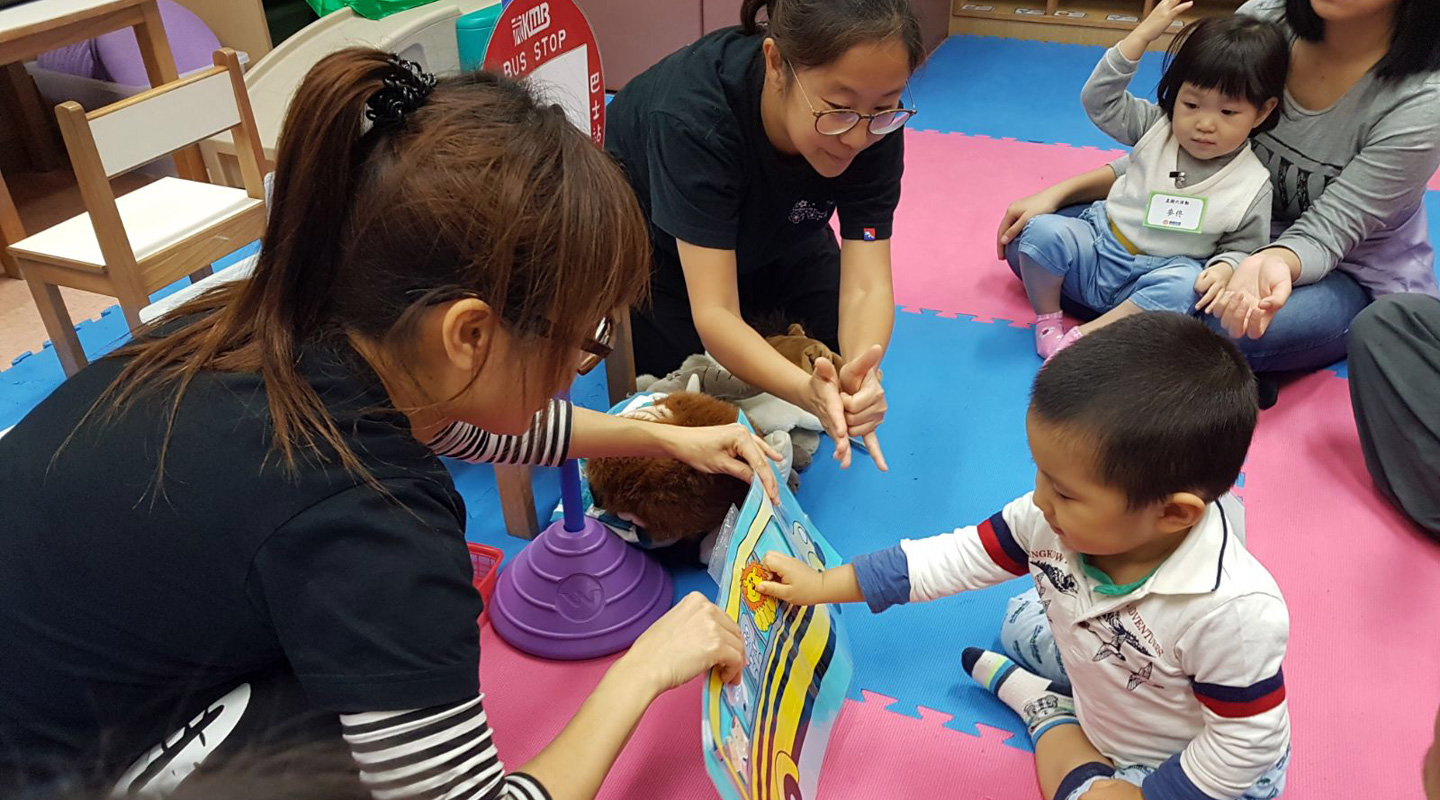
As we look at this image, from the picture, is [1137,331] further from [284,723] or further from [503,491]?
[503,491]

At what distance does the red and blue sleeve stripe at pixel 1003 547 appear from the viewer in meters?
1.10

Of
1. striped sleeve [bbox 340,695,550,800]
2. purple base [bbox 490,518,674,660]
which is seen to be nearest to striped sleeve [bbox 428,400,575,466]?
purple base [bbox 490,518,674,660]

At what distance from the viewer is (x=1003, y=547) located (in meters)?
1.10

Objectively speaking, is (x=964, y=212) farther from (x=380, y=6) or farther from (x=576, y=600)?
(x=380, y=6)

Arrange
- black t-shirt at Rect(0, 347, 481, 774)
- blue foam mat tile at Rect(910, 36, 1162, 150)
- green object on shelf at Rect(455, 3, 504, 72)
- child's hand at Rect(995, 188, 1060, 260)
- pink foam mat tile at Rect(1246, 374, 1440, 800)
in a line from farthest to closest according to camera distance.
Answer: blue foam mat tile at Rect(910, 36, 1162, 150)
green object on shelf at Rect(455, 3, 504, 72)
child's hand at Rect(995, 188, 1060, 260)
pink foam mat tile at Rect(1246, 374, 1440, 800)
black t-shirt at Rect(0, 347, 481, 774)

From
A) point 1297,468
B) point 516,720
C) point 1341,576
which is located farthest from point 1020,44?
point 516,720

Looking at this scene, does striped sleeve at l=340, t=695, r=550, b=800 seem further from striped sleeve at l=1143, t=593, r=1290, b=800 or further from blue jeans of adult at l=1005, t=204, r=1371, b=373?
blue jeans of adult at l=1005, t=204, r=1371, b=373

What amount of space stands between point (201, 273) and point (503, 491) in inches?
44.7

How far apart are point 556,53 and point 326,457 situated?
1048 mm

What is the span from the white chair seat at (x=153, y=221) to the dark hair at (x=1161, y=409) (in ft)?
5.51

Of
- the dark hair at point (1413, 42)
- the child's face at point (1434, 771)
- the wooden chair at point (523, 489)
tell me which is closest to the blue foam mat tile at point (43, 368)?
the wooden chair at point (523, 489)

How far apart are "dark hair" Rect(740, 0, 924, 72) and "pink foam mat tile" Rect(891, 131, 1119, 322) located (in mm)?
1017

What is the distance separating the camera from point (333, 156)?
67cm

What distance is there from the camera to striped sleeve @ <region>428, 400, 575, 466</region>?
1114 millimetres
